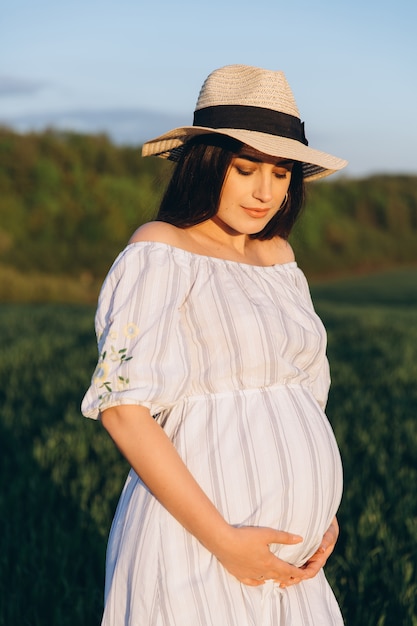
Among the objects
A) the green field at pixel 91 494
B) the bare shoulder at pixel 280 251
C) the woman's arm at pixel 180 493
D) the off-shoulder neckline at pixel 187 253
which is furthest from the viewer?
the green field at pixel 91 494

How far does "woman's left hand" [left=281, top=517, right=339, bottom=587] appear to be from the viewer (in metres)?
1.69

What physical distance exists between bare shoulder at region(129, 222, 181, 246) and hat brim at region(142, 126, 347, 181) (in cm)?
24

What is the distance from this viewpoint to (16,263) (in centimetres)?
3303

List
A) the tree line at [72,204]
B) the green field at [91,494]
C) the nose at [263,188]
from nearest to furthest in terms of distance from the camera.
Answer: the nose at [263,188], the green field at [91,494], the tree line at [72,204]

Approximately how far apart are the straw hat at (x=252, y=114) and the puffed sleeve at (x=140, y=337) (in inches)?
14.6

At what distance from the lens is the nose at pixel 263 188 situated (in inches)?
70.9

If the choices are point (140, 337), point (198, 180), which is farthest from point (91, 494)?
point (140, 337)

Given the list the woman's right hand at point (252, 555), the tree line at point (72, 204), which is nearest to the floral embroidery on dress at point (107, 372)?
the woman's right hand at point (252, 555)

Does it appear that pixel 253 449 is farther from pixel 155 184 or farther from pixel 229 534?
pixel 155 184

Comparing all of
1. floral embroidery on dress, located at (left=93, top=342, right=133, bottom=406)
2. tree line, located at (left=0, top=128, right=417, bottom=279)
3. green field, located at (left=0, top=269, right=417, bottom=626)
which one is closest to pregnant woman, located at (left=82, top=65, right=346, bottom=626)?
floral embroidery on dress, located at (left=93, top=342, right=133, bottom=406)

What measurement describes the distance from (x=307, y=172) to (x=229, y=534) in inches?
Result: 42.7

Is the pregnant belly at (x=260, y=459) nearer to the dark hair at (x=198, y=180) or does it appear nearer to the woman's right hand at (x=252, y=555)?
the woman's right hand at (x=252, y=555)

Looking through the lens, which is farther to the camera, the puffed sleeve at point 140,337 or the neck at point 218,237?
the neck at point 218,237

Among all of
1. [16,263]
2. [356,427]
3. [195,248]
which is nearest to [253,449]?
[195,248]
